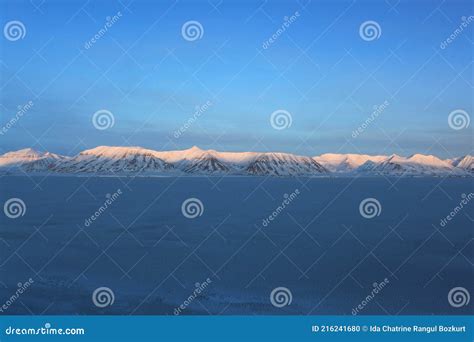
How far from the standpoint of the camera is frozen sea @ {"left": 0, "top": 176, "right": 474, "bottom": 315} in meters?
5.85

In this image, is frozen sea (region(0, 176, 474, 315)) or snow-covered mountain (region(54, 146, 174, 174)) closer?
frozen sea (region(0, 176, 474, 315))

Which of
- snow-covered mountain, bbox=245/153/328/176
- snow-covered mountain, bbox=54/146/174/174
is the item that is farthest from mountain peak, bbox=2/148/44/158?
snow-covered mountain, bbox=245/153/328/176

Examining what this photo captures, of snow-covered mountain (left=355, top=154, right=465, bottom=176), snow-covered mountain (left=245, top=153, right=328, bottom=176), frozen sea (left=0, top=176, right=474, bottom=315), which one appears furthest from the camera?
snow-covered mountain (left=245, top=153, right=328, bottom=176)

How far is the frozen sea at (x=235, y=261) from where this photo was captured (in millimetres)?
5852

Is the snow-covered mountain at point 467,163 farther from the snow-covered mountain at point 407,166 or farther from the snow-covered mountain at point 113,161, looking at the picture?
the snow-covered mountain at point 113,161

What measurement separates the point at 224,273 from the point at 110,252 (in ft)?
6.81

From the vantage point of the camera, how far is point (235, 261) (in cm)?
720

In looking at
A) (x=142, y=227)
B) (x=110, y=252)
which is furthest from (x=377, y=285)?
(x=142, y=227)

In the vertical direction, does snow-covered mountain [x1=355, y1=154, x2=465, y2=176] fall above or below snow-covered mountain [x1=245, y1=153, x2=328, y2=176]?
above

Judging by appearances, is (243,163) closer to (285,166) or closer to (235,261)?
(285,166)

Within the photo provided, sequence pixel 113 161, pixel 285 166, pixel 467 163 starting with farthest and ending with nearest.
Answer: pixel 113 161 < pixel 285 166 < pixel 467 163

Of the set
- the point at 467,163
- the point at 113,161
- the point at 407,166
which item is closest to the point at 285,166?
the point at 407,166

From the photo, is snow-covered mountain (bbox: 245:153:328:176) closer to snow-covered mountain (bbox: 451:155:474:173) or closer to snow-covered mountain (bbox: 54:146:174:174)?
snow-covered mountain (bbox: 54:146:174:174)

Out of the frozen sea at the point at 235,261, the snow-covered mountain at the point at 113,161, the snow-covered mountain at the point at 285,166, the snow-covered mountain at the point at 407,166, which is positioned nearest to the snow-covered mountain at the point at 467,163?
the frozen sea at the point at 235,261
